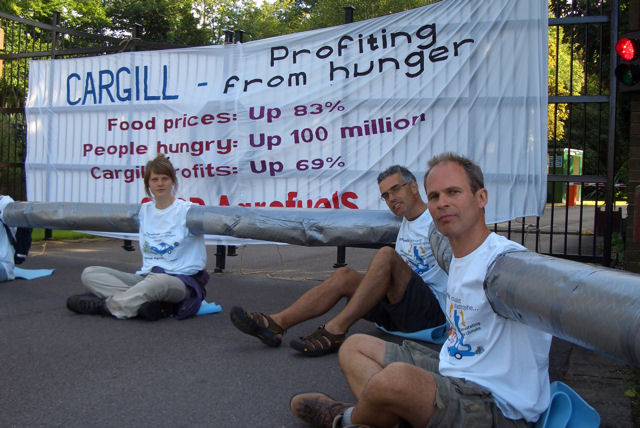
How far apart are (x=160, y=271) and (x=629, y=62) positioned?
3.82 m

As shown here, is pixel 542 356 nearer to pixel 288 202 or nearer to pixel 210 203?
pixel 288 202

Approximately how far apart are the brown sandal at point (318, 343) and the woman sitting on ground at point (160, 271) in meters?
1.37

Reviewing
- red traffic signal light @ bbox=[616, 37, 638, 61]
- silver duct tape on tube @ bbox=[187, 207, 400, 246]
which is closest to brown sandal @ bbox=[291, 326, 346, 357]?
silver duct tape on tube @ bbox=[187, 207, 400, 246]

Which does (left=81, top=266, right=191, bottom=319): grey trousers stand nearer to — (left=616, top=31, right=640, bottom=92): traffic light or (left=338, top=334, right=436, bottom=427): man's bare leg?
(left=338, top=334, right=436, bottom=427): man's bare leg

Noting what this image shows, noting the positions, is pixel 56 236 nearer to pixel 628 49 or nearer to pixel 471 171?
pixel 628 49

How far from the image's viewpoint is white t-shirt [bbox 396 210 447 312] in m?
3.94

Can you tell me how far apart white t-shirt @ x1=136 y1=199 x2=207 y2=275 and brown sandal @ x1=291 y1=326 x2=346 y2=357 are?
142cm

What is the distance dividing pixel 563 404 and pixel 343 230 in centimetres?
292

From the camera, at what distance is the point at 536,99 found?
517 cm

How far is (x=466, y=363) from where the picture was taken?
90.4 inches

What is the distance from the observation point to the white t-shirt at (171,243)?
487cm

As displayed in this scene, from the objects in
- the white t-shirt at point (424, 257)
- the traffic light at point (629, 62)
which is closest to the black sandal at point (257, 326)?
the white t-shirt at point (424, 257)

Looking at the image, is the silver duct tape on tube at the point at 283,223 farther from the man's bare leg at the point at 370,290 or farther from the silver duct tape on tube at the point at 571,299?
the silver duct tape on tube at the point at 571,299

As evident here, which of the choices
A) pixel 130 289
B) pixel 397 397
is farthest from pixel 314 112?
pixel 397 397
